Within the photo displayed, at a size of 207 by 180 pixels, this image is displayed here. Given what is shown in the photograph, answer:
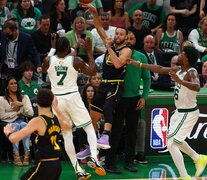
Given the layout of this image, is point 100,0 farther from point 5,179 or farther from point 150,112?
point 5,179

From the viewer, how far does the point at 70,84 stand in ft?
36.2

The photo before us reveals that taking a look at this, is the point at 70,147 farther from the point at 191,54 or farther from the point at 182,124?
the point at 191,54

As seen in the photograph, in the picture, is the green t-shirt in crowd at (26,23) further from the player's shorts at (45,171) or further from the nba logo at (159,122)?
the player's shorts at (45,171)

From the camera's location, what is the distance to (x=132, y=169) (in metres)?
12.1

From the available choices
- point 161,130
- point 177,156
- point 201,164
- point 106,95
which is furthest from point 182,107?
point 161,130

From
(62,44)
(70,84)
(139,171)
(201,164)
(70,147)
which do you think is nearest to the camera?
(62,44)

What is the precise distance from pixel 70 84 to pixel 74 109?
1.22 feet

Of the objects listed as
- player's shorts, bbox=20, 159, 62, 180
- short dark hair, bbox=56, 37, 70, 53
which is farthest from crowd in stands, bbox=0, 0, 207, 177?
player's shorts, bbox=20, 159, 62, 180

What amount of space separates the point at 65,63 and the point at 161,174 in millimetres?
2474

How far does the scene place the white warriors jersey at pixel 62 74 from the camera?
35.9 ft

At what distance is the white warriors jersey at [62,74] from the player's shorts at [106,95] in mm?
707

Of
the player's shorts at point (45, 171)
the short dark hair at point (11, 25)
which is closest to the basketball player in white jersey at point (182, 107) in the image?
the player's shorts at point (45, 171)

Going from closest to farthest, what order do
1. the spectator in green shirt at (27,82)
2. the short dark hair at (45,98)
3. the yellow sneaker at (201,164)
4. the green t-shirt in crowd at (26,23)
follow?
1. the short dark hair at (45,98)
2. the yellow sneaker at (201,164)
3. the spectator in green shirt at (27,82)
4. the green t-shirt in crowd at (26,23)

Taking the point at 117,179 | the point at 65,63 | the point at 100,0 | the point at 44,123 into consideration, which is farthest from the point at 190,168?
the point at 100,0
